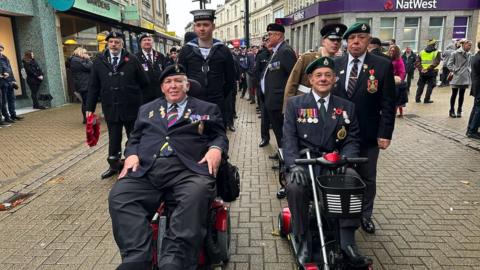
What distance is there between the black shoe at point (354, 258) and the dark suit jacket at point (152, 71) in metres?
5.22

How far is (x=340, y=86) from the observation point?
3795 mm

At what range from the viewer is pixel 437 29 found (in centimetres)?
2711

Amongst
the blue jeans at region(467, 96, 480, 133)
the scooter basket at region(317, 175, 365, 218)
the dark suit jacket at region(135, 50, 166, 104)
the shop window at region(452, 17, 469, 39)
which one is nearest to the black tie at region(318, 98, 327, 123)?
the scooter basket at region(317, 175, 365, 218)

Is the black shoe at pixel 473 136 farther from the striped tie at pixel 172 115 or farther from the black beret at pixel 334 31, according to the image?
the striped tie at pixel 172 115

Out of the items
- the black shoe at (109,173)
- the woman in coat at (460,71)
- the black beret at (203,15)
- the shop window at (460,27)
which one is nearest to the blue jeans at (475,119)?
the woman in coat at (460,71)

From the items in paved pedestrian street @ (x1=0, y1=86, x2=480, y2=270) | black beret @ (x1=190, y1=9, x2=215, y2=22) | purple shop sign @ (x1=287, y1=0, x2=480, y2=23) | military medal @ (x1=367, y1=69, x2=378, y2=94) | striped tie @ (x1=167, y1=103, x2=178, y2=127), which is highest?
purple shop sign @ (x1=287, y1=0, x2=480, y2=23)

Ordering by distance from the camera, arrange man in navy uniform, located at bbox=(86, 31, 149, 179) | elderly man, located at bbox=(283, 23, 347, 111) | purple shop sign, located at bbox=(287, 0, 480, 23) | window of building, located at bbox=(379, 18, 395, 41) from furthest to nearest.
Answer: window of building, located at bbox=(379, 18, 395, 41) < purple shop sign, located at bbox=(287, 0, 480, 23) < man in navy uniform, located at bbox=(86, 31, 149, 179) < elderly man, located at bbox=(283, 23, 347, 111)

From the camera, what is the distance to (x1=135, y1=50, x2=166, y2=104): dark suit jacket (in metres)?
7.36

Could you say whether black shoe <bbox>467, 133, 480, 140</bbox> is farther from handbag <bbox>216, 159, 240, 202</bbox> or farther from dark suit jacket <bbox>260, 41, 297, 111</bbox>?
handbag <bbox>216, 159, 240, 202</bbox>

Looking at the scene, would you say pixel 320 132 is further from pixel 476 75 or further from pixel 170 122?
pixel 476 75

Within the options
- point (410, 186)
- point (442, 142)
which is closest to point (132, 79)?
point (410, 186)

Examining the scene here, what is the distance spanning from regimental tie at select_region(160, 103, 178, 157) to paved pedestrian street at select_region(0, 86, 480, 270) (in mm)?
1082

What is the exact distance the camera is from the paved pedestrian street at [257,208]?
3.48 m

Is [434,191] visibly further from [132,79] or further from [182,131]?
[132,79]
